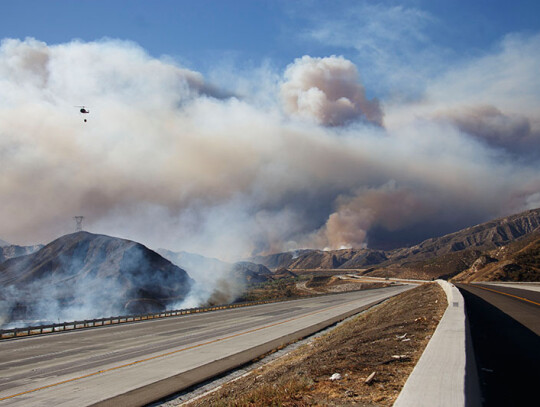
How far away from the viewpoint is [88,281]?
436 ft

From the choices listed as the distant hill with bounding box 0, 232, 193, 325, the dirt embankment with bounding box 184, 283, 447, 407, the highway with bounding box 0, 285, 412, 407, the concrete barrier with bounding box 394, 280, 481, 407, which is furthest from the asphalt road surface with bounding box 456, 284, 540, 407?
the distant hill with bounding box 0, 232, 193, 325

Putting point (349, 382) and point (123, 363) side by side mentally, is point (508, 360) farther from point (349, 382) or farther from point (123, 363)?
point (123, 363)

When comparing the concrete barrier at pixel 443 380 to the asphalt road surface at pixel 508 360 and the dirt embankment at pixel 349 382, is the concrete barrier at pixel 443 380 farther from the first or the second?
the dirt embankment at pixel 349 382

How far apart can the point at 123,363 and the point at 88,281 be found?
13178 cm

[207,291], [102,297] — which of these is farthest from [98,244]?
[207,291]

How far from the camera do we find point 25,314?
105 metres

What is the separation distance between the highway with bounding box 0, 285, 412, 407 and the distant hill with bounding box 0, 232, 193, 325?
7899 centimetres

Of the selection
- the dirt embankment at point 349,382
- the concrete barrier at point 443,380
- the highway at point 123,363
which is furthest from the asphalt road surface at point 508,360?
the highway at point 123,363

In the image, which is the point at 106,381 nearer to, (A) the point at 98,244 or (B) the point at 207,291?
(B) the point at 207,291

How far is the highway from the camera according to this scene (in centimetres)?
1194

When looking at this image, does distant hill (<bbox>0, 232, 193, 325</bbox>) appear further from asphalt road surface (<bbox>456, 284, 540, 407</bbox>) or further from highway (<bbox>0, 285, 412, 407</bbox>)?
asphalt road surface (<bbox>456, 284, 540, 407</bbox>)

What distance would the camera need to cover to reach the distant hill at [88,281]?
104562mm

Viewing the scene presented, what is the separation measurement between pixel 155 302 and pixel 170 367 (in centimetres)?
9821

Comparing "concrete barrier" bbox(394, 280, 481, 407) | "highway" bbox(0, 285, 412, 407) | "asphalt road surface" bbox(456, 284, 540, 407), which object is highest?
"concrete barrier" bbox(394, 280, 481, 407)
